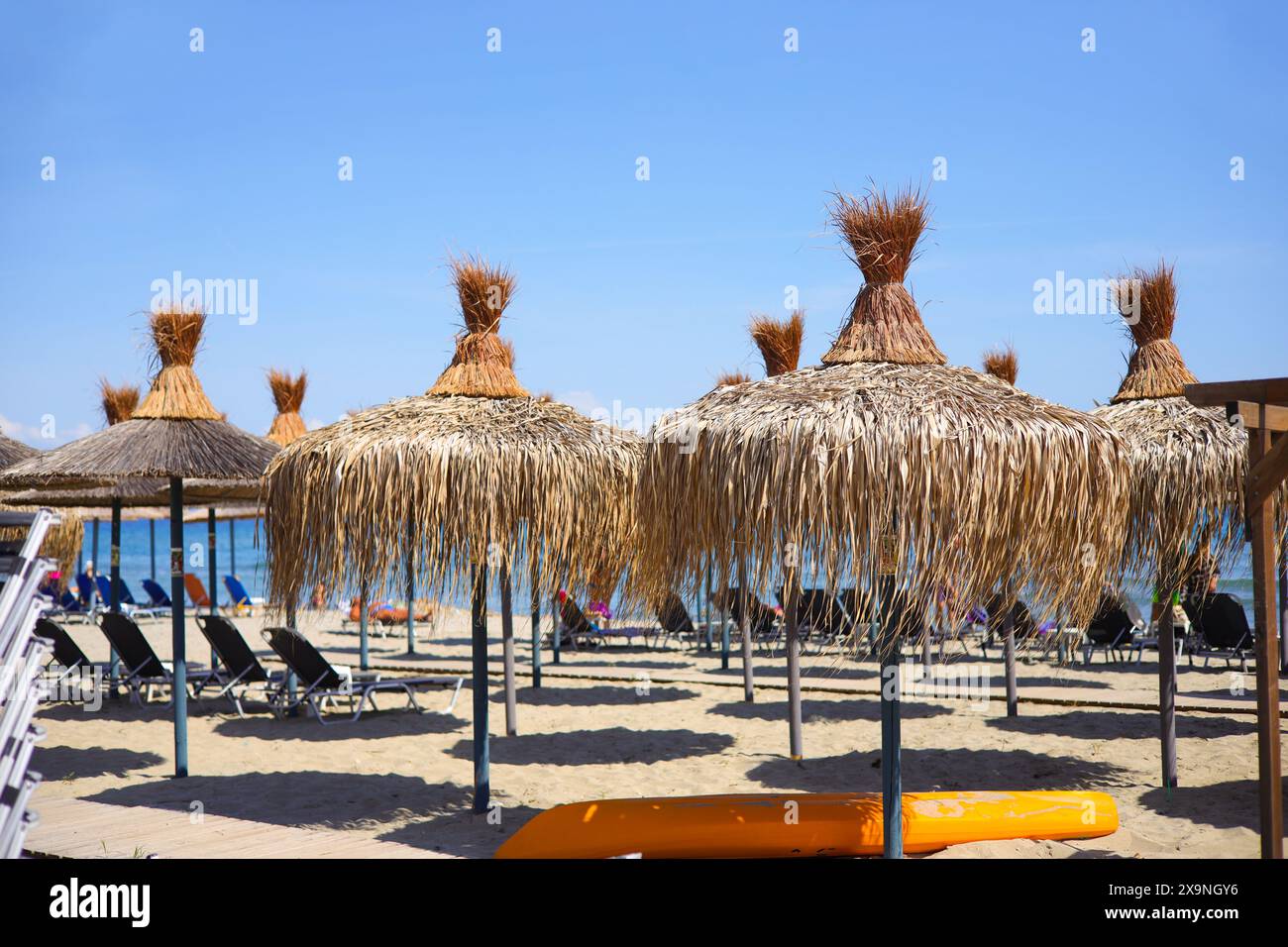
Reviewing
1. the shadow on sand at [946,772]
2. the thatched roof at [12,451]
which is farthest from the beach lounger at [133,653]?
the shadow on sand at [946,772]

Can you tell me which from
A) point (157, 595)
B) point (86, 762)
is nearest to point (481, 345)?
point (86, 762)

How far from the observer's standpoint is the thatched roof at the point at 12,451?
34.9ft

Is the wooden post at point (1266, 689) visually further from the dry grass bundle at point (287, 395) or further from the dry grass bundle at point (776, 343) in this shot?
the dry grass bundle at point (287, 395)

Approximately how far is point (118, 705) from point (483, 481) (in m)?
7.96

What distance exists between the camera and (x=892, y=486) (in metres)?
4.51

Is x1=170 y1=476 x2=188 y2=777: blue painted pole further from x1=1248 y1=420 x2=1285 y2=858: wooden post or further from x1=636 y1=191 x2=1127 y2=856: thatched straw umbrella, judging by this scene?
x1=1248 y1=420 x2=1285 y2=858: wooden post

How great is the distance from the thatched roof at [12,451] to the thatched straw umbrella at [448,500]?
593 cm

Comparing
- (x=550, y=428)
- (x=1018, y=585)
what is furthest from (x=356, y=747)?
(x=1018, y=585)

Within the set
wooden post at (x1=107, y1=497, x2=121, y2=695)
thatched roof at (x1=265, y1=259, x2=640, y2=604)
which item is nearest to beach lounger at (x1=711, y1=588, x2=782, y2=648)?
thatched roof at (x1=265, y1=259, x2=640, y2=604)

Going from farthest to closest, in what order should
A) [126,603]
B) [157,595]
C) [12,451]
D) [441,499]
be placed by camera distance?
1. [157,595]
2. [126,603]
3. [12,451]
4. [441,499]

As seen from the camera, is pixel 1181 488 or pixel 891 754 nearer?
pixel 891 754

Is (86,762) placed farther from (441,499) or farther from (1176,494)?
(1176,494)

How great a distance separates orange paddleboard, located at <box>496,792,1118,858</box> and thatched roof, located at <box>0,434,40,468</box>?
7.73 meters

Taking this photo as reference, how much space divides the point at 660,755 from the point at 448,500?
3.80m
